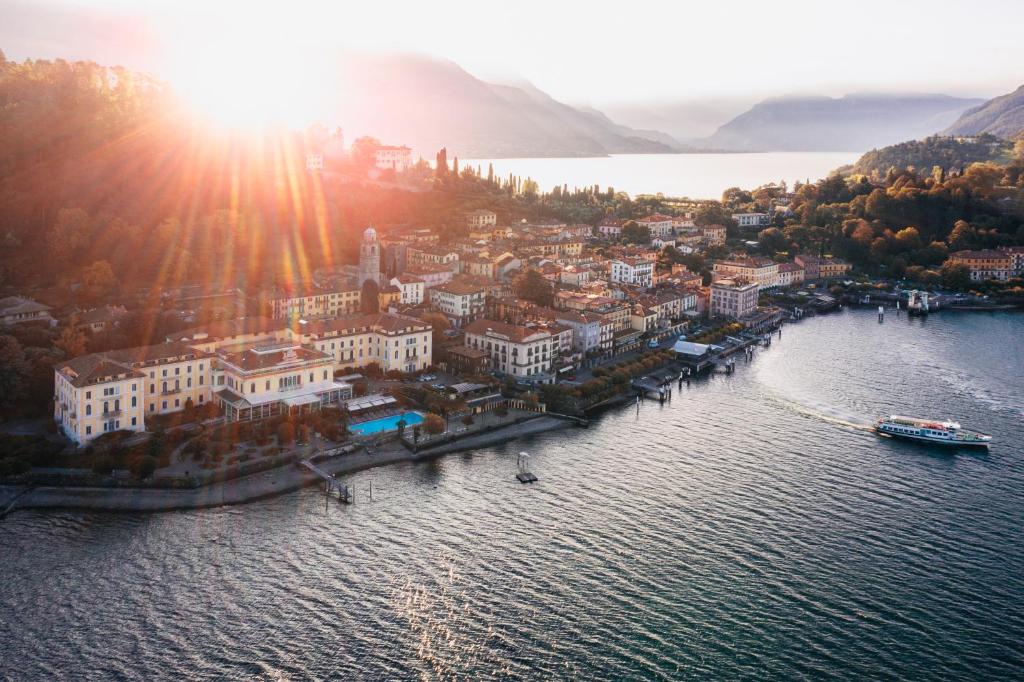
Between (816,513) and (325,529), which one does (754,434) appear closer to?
(816,513)

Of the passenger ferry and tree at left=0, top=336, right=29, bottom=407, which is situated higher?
tree at left=0, top=336, right=29, bottom=407

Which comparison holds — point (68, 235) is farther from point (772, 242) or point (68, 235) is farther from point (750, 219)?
point (750, 219)

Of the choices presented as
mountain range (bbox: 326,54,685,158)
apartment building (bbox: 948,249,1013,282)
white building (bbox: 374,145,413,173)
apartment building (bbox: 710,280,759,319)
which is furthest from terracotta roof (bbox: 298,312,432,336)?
mountain range (bbox: 326,54,685,158)

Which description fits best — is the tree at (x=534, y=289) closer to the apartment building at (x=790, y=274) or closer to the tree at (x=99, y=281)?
the tree at (x=99, y=281)

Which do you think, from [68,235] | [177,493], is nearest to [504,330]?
[177,493]

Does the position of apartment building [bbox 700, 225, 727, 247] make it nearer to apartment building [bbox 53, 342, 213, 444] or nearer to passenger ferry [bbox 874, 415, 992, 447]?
passenger ferry [bbox 874, 415, 992, 447]

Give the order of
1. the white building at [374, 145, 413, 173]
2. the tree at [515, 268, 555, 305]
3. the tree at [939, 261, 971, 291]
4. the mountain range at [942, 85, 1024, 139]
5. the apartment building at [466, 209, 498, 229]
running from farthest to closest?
the mountain range at [942, 85, 1024, 139]
the white building at [374, 145, 413, 173]
the apartment building at [466, 209, 498, 229]
the tree at [939, 261, 971, 291]
the tree at [515, 268, 555, 305]
